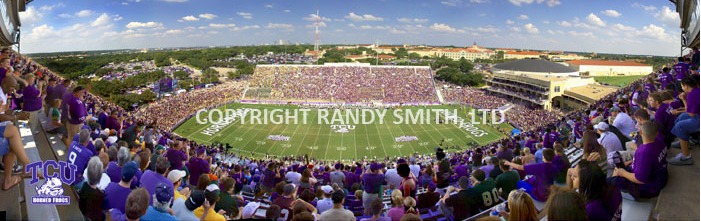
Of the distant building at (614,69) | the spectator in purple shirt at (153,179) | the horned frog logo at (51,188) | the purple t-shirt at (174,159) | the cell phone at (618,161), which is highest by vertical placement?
the distant building at (614,69)

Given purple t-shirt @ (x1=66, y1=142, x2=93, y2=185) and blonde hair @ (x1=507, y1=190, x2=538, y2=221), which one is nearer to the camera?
blonde hair @ (x1=507, y1=190, x2=538, y2=221)

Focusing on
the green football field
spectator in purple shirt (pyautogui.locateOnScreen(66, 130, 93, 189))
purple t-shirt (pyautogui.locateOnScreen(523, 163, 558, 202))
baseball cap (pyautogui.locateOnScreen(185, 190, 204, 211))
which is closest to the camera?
baseball cap (pyautogui.locateOnScreen(185, 190, 204, 211))

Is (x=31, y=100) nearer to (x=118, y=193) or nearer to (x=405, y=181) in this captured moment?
(x=118, y=193)

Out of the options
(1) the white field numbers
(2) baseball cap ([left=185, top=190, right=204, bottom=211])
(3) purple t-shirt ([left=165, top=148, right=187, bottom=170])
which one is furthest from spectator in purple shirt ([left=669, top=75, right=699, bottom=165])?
(3) purple t-shirt ([left=165, top=148, right=187, bottom=170])

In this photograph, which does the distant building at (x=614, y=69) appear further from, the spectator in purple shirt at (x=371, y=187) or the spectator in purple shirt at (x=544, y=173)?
the spectator in purple shirt at (x=544, y=173)

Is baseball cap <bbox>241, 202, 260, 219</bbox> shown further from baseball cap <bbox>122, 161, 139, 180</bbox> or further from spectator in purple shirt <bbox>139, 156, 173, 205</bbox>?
baseball cap <bbox>122, 161, 139, 180</bbox>

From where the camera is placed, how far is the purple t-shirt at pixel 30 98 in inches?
294

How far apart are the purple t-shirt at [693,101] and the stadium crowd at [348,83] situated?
4310 centimetres

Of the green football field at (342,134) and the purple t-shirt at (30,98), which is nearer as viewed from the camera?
the purple t-shirt at (30,98)

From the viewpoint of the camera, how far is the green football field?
1034 inches

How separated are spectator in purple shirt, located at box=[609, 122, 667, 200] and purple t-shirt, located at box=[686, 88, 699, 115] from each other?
3.89 ft

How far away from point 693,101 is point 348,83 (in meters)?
52.4

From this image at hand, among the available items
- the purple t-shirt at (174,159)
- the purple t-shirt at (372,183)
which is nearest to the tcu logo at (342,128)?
the purple t-shirt at (372,183)

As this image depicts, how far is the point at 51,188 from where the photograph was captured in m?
4.30
